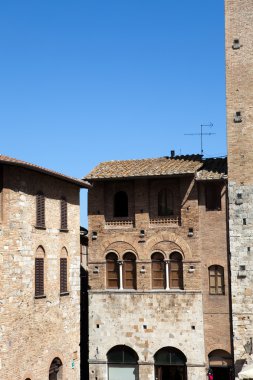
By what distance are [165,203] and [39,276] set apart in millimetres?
8102

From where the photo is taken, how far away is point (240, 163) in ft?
87.9

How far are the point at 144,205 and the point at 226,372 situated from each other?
8634 mm

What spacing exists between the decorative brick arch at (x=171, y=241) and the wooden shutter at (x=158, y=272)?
53 centimetres

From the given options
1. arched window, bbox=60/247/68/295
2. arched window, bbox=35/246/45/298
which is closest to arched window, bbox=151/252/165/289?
arched window, bbox=60/247/68/295

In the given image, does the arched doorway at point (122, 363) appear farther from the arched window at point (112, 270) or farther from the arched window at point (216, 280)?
the arched window at point (216, 280)

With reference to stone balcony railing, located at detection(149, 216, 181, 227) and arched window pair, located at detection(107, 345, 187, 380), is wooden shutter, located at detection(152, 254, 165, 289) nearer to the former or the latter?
stone balcony railing, located at detection(149, 216, 181, 227)

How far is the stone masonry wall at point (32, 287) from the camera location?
67.8ft

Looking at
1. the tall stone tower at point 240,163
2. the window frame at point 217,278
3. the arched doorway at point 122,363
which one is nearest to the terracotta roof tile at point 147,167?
the tall stone tower at point 240,163

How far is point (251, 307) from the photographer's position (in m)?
26.1

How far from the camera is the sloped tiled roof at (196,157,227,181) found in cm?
2728

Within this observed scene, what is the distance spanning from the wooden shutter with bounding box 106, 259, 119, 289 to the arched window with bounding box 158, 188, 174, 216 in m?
3.37

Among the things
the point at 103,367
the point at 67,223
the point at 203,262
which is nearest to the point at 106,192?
the point at 67,223

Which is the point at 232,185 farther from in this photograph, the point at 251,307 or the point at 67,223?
the point at 67,223

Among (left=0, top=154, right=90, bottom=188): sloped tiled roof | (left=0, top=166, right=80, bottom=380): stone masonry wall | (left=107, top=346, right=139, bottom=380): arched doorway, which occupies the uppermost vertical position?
(left=0, top=154, right=90, bottom=188): sloped tiled roof
